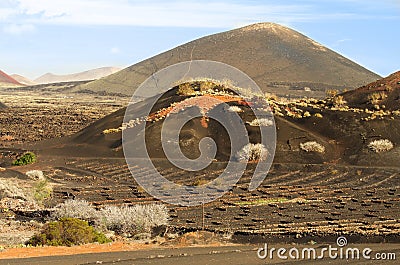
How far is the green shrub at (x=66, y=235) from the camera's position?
18.5m

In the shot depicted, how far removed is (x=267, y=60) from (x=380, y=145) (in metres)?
102

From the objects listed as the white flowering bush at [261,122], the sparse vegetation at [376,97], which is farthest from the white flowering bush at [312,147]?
the sparse vegetation at [376,97]

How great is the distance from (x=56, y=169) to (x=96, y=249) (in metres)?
24.3

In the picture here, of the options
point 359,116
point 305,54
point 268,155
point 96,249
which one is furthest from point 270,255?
point 305,54

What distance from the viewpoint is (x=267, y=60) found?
475 feet

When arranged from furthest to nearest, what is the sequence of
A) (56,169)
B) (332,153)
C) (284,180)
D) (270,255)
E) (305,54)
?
(305,54) < (332,153) < (56,169) < (284,180) < (270,255)

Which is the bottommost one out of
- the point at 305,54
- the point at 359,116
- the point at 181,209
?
the point at 181,209

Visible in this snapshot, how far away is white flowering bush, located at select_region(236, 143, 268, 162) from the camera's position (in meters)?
42.7

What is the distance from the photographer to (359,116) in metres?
49.9

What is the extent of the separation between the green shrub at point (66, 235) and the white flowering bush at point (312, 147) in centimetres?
2689

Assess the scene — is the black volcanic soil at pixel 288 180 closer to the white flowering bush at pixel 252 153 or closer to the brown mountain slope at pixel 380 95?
the white flowering bush at pixel 252 153

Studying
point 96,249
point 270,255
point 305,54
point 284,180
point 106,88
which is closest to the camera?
point 270,255

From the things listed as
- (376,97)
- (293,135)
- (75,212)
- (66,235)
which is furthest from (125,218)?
(376,97)

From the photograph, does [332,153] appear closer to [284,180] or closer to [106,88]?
[284,180]
